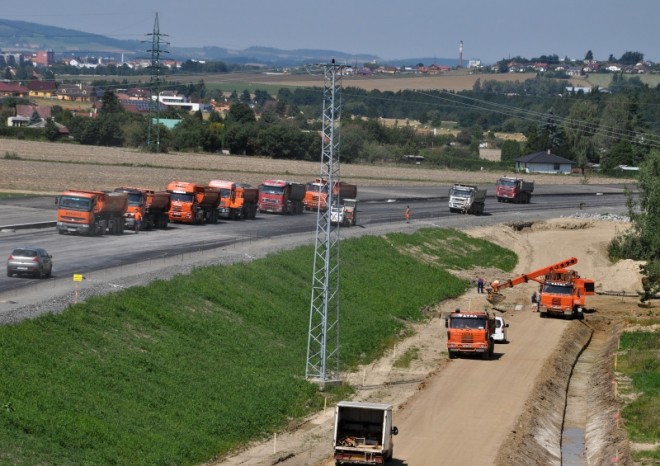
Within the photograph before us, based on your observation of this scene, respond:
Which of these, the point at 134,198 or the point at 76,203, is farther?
the point at 134,198

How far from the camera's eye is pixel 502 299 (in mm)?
82500

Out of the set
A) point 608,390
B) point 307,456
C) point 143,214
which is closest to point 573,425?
point 608,390

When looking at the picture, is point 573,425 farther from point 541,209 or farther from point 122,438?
point 541,209

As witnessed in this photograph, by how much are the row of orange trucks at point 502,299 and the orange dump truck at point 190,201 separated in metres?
22.6

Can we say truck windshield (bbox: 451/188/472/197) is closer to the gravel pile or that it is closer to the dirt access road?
the gravel pile

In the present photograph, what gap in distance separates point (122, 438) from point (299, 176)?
109843 mm

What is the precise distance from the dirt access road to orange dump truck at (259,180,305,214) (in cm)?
2378

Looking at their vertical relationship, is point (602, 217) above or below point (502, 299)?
above

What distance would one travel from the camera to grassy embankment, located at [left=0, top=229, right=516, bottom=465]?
38.0 meters

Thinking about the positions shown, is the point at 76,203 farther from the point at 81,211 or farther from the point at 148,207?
the point at 148,207

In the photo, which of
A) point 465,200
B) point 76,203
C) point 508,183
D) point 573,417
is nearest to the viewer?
point 573,417

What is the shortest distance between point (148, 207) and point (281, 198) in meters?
20.3

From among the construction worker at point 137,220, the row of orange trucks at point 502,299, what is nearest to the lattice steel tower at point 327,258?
the row of orange trucks at point 502,299

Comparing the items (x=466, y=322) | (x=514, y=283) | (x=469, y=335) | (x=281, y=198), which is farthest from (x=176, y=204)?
(x=469, y=335)
